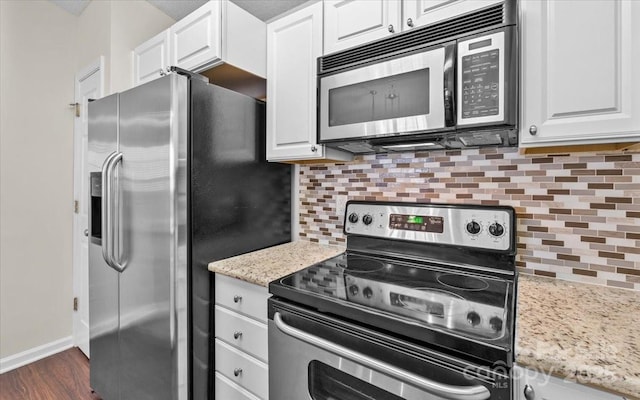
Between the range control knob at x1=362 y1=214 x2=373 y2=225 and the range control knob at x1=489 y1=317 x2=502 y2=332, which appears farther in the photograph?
the range control knob at x1=362 y1=214 x2=373 y2=225

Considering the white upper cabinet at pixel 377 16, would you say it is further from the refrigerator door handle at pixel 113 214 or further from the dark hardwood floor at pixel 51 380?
the dark hardwood floor at pixel 51 380

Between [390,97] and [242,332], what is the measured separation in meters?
1.20

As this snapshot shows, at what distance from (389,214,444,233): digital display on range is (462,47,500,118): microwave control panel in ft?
1.69

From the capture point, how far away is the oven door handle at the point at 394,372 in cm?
72

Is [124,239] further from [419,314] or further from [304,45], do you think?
→ [419,314]

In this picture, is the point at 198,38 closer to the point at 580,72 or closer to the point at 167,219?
the point at 167,219

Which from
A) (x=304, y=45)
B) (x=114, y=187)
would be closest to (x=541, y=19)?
(x=304, y=45)

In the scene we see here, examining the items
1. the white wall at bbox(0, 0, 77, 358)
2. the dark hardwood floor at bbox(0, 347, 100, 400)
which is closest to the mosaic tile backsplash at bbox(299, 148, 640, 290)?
the dark hardwood floor at bbox(0, 347, 100, 400)

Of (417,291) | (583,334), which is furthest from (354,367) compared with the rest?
(583,334)

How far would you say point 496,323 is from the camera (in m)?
0.83

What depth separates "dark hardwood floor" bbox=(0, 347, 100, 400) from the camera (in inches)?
75.3

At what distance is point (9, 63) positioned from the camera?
2137 mm

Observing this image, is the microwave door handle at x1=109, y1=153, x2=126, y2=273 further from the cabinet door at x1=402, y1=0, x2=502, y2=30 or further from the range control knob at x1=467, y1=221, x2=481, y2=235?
the range control knob at x1=467, y1=221, x2=481, y2=235

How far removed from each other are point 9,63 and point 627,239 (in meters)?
3.69
